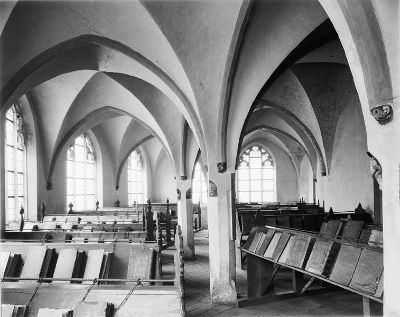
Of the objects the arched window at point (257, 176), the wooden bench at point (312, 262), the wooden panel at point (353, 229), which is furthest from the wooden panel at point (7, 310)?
the arched window at point (257, 176)

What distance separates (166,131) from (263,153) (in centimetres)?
1324

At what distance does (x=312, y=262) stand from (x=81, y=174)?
13382 millimetres

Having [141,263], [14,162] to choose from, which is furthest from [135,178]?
[141,263]

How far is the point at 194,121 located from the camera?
8477 mm

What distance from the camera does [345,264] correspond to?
491 cm

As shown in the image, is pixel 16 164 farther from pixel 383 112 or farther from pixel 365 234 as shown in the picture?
pixel 383 112

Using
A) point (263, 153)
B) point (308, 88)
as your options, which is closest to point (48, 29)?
point (308, 88)

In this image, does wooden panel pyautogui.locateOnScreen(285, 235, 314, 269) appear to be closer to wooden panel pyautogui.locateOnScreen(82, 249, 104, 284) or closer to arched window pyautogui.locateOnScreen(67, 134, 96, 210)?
wooden panel pyautogui.locateOnScreen(82, 249, 104, 284)

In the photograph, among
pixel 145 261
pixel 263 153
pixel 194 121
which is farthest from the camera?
pixel 263 153

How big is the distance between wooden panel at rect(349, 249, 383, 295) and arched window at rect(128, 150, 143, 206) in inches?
708

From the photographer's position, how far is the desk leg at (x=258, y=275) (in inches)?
291

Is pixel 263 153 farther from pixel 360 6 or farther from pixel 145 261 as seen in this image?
pixel 360 6

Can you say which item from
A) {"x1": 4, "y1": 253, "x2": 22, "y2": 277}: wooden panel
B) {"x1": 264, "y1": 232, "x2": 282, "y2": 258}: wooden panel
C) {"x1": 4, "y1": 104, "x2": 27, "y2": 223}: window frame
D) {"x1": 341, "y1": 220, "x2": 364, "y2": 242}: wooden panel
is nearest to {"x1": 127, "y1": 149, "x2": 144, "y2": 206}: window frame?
{"x1": 4, "y1": 104, "x2": 27, "y2": 223}: window frame

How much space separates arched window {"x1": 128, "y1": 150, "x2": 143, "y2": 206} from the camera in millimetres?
22172
